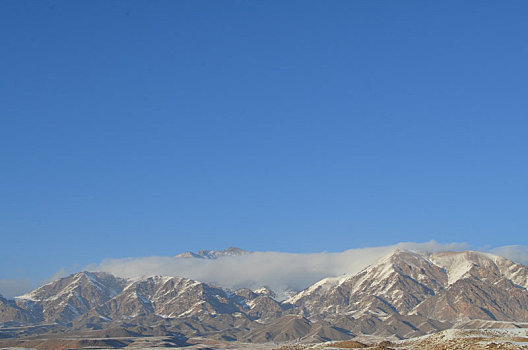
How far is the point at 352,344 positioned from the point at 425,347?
27.0 meters

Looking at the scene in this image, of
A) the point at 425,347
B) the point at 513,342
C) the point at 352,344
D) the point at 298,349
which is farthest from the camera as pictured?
the point at 298,349

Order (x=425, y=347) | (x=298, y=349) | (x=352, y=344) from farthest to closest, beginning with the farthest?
(x=298, y=349) → (x=352, y=344) → (x=425, y=347)

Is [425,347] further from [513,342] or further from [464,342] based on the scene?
[513,342]

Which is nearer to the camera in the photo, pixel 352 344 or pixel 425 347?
pixel 425 347

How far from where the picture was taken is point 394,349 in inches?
4862

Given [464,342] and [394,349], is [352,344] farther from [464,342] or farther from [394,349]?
[464,342]

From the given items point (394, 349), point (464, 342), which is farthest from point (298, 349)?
point (464, 342)

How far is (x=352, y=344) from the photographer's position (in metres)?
144

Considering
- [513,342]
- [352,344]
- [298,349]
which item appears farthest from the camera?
[298,349]

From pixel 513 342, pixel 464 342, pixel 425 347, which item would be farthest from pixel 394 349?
pixel 513 342

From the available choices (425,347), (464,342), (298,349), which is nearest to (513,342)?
(464,342)

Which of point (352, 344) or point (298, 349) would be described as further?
point (298, 349)

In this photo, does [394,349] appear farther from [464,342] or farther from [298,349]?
[298,349]

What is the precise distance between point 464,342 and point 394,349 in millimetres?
15580
